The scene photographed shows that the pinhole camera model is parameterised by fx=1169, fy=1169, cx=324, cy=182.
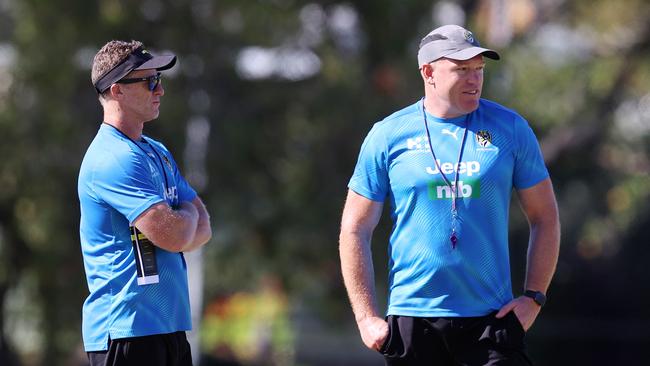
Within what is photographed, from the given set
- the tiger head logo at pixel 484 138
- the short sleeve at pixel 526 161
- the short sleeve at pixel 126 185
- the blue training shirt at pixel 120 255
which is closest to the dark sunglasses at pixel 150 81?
the blue training shirt at pixel 120 255

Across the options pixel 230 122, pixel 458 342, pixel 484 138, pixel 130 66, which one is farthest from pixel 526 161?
pixel 230 122

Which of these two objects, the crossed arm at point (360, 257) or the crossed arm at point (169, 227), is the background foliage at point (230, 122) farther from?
the crossed arm at point (169, 227)

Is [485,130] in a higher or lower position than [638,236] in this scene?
higher

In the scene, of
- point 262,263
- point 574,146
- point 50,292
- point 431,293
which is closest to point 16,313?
point 50,292

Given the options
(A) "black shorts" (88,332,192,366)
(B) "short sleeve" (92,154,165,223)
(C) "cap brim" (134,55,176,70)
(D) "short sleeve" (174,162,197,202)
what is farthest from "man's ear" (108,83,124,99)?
(A) "black shorts" (88,332,192,366)

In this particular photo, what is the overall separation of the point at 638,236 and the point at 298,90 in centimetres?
694

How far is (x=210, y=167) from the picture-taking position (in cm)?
1472

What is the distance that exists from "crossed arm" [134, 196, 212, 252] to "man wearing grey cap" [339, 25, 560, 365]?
683mm

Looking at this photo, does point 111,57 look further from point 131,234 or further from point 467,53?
point 467,53

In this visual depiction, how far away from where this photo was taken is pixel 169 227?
4957 millimetres

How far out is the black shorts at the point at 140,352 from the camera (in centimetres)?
492

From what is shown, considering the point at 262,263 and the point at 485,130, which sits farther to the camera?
the point at 262,263

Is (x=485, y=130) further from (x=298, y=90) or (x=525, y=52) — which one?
(x=525, y=52)

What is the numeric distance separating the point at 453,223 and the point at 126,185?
139 cm
